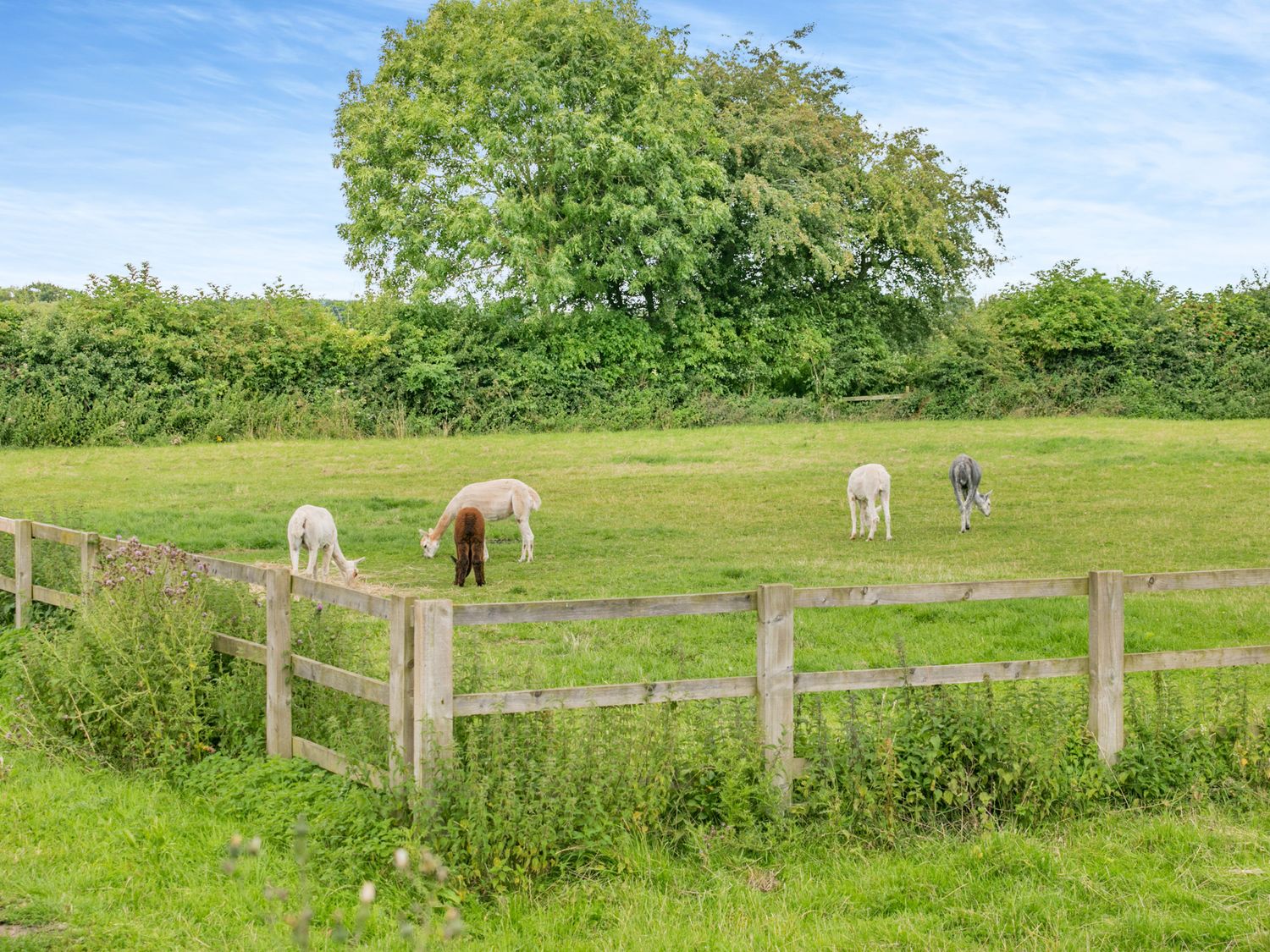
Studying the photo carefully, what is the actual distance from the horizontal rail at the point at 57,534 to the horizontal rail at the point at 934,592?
5.87 meters

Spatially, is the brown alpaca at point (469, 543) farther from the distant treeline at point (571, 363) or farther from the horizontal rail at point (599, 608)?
the distant treeline at point (571, 363)

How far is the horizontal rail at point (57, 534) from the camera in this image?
9406 mm

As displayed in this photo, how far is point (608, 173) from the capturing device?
35.9m

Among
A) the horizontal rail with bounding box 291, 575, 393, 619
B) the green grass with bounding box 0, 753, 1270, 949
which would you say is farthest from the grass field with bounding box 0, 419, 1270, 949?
Result: the horizontal rail with bounding box 291, 575, 393, 619

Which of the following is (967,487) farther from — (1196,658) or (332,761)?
(332,761)

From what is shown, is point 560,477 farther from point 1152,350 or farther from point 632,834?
point 1152,350

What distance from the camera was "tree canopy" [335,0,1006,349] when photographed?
3578 centimetres

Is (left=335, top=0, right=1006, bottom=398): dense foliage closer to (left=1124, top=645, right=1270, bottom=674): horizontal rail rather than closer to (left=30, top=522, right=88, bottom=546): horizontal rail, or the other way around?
(left=30, top=522, right=88, bottom=546): horizontal rail

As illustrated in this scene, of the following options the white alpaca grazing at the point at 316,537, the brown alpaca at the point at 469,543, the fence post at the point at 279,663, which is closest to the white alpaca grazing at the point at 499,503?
the brown alpaca at the point at 469,543

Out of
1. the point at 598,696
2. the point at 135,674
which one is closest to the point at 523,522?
the point at 135,674

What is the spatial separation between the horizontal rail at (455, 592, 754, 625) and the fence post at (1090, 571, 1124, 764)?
2.09m

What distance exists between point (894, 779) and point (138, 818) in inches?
160

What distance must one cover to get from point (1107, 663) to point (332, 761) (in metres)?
4.44

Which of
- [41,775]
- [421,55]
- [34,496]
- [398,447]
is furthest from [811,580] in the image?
[421,55]
